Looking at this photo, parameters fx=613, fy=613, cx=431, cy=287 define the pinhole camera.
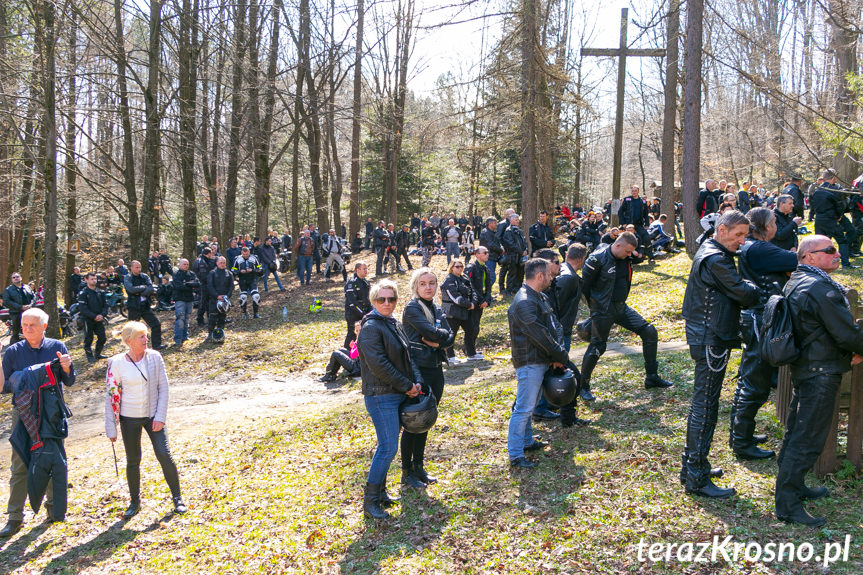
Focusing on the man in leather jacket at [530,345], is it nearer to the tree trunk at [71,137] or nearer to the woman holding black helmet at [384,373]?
the woman holding black helmet at [384,373]

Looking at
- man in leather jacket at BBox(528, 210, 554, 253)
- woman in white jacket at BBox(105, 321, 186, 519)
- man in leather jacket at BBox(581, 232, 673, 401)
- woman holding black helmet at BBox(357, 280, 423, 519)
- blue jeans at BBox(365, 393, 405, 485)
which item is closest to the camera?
woman holding black helmet at BBox(357, 280, 423, 519)

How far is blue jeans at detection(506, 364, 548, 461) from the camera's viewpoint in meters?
5.81

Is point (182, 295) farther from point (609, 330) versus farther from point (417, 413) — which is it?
point (417, 413)

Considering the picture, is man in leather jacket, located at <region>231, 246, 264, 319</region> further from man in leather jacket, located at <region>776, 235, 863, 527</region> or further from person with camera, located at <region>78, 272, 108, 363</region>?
man in leather jacket, located at <region>776, 235, 863, 527</region>

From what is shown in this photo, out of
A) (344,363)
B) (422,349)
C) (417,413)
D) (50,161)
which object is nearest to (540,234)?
(344,363)

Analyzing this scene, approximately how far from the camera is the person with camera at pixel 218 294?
15.4m

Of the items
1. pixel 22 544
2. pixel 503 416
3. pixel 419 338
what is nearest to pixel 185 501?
pixel 22 544

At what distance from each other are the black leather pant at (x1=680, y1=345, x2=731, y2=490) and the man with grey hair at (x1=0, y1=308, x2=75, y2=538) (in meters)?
A: 5.74

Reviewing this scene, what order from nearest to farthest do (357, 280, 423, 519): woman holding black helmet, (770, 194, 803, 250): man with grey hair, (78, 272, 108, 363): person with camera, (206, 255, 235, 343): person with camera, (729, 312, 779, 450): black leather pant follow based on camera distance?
1. (357, 280, 423, 519): woman holding black helmet
2. (729, 312, 779, 450): black leather pant
3. (770, 194, 803, 250): man with grey hair
4. (78, 272, 108, 363): person with camera
5. (206, 255, 235, 343): person with camera

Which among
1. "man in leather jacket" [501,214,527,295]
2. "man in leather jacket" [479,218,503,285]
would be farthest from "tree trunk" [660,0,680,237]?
"man in leather jacket" [479,218,503,285]

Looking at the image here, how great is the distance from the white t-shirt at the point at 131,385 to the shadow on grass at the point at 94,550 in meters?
1.13

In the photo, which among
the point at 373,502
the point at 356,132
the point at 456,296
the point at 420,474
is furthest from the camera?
the point at 356,132

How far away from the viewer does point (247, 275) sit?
56.9 ft

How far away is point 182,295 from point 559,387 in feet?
39.7
